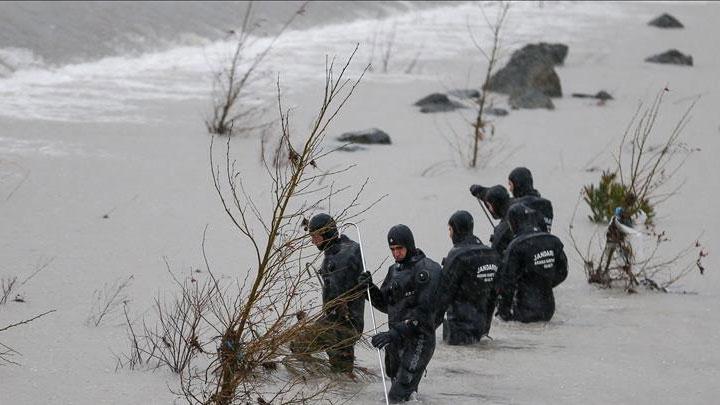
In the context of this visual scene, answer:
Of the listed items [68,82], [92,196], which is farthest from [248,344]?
[68,82]

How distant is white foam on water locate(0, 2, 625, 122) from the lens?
59.1 feet

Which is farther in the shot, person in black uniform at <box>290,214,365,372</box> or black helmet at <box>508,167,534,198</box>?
black helmet at <box>508,167,534,198</box>

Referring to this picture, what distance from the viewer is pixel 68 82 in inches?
774

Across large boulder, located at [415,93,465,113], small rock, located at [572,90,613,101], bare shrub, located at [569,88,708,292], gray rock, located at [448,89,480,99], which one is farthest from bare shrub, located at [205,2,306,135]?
small rock, located at [572,90,613,101]

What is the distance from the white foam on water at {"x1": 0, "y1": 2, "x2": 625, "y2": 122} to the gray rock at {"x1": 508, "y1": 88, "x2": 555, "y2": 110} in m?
2.63

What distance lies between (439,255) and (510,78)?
33.6 ft

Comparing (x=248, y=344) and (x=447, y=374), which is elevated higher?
(x=248, y=344)

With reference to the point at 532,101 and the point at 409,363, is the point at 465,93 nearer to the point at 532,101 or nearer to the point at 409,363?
the point at 532,101

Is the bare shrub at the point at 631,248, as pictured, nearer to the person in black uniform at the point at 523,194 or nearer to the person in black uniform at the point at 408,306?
the person in black uniform at the point at 523,194

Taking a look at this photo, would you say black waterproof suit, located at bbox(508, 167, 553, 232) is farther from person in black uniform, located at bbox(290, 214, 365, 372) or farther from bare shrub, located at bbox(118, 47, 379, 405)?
person in black uniform, located at bbox(290, 214, 365, 372)

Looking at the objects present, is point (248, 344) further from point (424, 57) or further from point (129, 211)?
point (424, 57)

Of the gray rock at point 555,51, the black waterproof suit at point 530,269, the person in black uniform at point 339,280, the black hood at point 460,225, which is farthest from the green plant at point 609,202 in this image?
A: the gray rock at point 555,51

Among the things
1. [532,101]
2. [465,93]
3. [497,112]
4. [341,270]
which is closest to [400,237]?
[341,270]

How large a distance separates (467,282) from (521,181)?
5.96 feet
